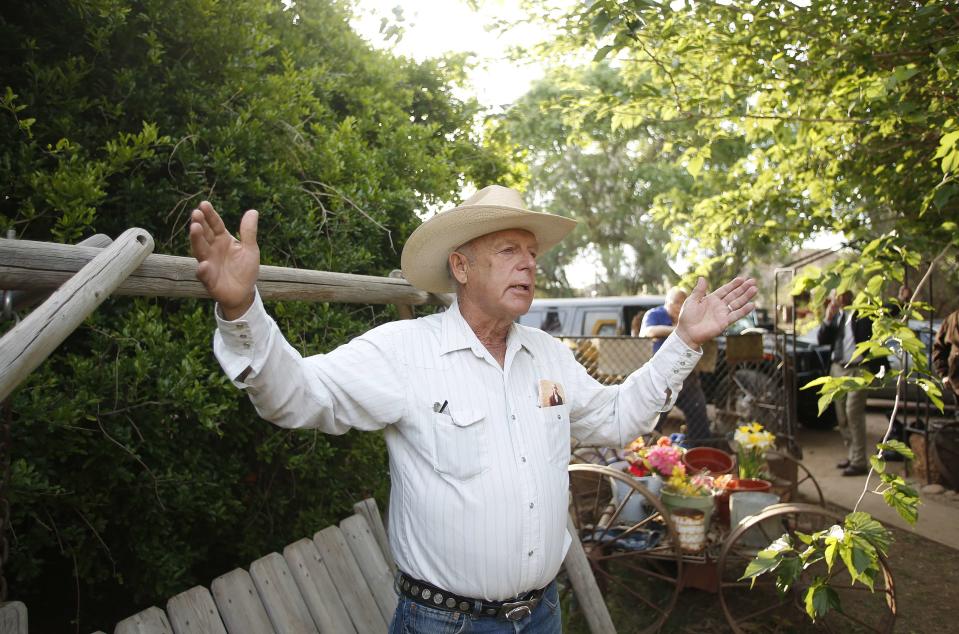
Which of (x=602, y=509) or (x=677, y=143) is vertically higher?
(x=677, y=143)

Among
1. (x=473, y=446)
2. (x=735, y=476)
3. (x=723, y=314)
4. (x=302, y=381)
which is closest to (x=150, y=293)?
(x=302, y=381)

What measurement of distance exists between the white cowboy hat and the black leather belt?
1008 mm

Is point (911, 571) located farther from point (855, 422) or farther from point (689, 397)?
point (855, 422)

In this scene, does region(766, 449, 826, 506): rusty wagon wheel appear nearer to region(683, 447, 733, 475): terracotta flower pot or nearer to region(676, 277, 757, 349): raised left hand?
region(683, 447, 733, 475): terracotta flower pot

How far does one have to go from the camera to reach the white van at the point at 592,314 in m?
10.1

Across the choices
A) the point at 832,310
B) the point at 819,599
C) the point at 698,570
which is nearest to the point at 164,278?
the point at 819,599

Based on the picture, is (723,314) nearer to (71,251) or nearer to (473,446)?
(473,446)

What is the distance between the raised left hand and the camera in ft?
7.11

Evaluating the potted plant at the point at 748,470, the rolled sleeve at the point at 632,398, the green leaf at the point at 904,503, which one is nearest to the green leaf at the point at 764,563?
the green leaf at the point at 904,503

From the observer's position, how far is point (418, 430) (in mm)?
1924

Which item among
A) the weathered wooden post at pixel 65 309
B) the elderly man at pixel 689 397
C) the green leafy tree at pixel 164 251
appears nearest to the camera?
the weathered wooden post at pixel 65 309

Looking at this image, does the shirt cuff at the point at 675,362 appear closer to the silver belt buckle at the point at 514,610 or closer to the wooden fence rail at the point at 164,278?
the silver belt buckle at the point at 514,610

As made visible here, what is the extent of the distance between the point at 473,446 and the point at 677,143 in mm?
3627

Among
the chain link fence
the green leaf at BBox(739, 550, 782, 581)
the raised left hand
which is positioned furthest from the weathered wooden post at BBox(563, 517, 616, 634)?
the chain link fence
